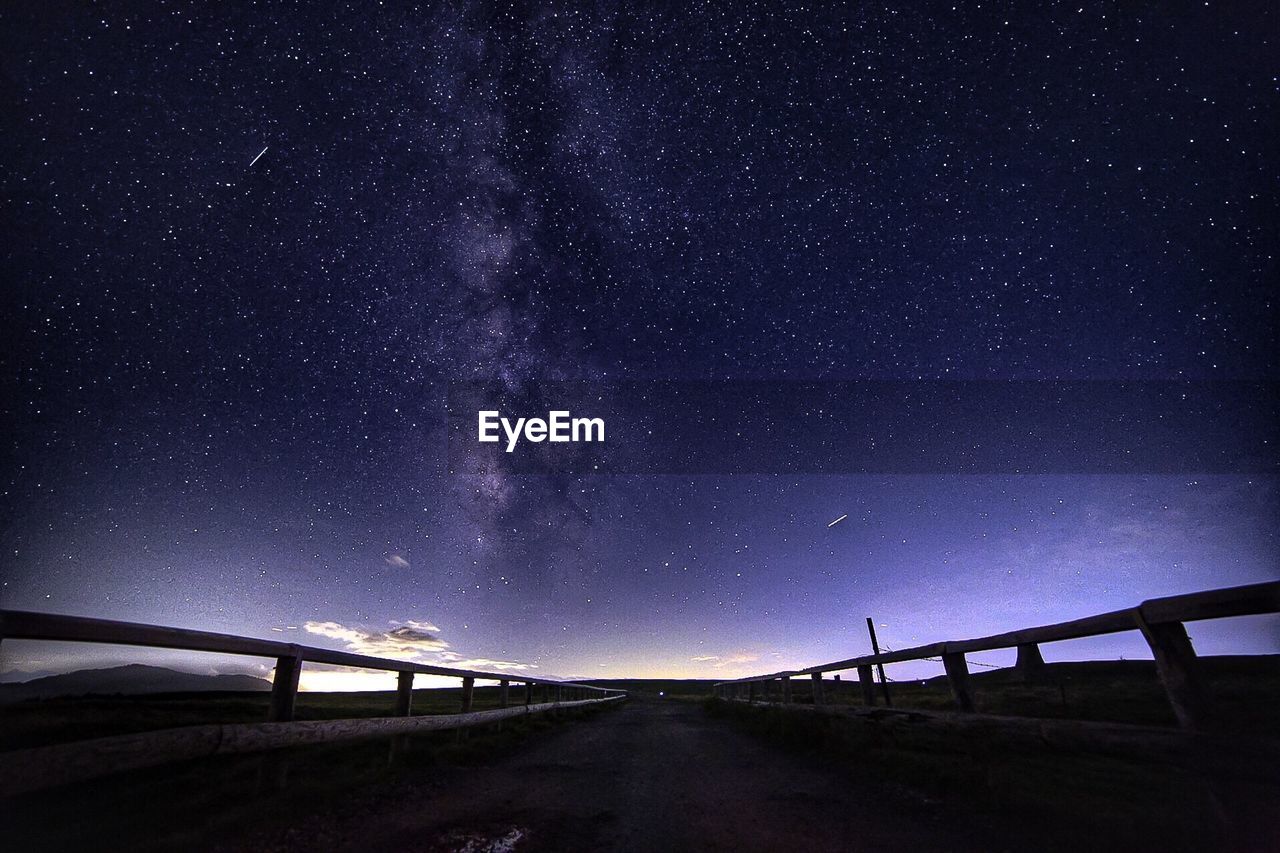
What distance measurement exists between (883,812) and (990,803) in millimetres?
819

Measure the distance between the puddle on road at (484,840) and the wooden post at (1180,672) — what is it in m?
3.84

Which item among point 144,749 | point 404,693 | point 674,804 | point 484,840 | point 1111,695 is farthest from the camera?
point 1111,695

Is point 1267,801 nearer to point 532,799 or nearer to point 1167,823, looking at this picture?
point 1167,823

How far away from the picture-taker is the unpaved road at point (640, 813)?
3.41m

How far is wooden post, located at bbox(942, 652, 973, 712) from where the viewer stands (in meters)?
5.07

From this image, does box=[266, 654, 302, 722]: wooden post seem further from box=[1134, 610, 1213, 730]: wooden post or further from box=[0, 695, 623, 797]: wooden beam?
box=[1134, 610, 1213, 730]: wooden post

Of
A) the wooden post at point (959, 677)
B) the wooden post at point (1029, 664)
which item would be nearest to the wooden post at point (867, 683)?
the wooden post at point (959, 677)

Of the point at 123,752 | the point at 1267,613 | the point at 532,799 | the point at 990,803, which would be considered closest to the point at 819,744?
the point at 990,803

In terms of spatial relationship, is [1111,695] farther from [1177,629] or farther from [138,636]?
[138,636]

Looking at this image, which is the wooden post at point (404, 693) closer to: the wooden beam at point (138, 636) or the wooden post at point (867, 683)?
the wooden beam at point (138, 636)

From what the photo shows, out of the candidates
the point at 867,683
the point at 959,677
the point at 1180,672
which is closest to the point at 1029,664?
the point at 867,683

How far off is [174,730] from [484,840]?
75.8 inches

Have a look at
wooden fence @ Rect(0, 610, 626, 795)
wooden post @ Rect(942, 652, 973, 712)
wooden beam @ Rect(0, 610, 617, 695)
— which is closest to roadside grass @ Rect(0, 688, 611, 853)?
wooden fence @ Rect(0, 610, 626, 795)

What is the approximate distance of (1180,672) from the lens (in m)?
2.92
